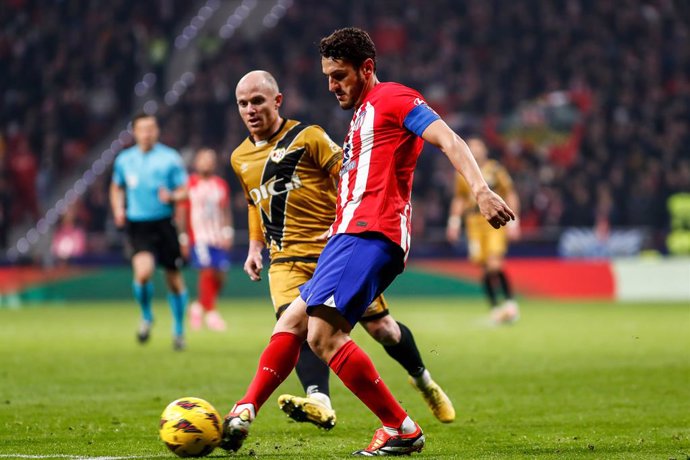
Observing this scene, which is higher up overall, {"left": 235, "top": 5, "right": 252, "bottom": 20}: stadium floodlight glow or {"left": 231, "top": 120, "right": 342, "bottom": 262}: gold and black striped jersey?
{"left": 235, "top": 5, "right": 252, "bottom": 20}: stadium floodlight glow

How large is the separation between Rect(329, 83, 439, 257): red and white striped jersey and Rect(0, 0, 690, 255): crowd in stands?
17755 millimetres

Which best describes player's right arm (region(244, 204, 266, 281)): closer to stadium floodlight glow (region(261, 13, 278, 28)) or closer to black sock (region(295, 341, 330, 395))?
black sock (region(295, 341, 330, 395))

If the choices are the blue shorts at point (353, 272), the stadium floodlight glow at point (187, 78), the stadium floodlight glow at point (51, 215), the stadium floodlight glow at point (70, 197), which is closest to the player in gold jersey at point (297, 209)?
the blue shorts at point (353, 272)

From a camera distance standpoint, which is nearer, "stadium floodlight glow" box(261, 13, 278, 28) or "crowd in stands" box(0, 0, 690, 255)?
"crowd in stands" box(0, 0, 690, 255)

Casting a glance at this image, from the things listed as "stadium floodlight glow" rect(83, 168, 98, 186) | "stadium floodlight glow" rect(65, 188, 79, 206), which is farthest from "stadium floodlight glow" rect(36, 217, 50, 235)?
"stadium floodlight glow" rect(83, 168, 98, 186)

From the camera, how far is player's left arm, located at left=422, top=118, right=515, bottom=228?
479cm

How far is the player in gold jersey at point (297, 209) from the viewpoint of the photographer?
657cm

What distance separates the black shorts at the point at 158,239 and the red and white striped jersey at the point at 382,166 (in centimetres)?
707

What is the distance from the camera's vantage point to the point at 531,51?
1067 inches

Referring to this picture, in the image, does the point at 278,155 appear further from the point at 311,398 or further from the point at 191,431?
the point at 191,431

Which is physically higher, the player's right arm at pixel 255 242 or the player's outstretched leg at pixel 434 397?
the player's right arm at pixel 255 242

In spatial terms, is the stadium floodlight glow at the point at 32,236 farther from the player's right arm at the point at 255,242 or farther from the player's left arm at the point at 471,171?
the player's left arm at the point at 471,171

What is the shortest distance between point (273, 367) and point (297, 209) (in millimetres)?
1311

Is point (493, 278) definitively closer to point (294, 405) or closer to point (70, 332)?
point (70, 332)
